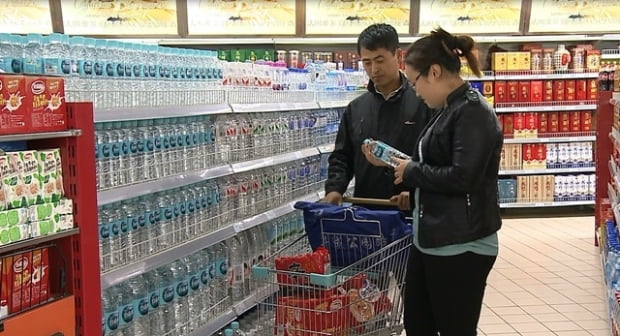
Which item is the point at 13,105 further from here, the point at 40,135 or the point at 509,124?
the point at 509,124

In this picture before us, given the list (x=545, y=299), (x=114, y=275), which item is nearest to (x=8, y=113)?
(x=114, y=275)

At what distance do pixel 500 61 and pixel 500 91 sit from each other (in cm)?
38

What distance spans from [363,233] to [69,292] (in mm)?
1242

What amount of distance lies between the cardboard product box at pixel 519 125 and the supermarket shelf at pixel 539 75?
48cm

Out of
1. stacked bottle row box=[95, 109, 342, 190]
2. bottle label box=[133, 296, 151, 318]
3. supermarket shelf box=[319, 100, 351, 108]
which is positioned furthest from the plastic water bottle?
supermarket shelf box=[319, 100, 351, 108]

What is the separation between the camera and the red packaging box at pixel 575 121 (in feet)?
30.3

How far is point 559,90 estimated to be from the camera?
9.16 meters

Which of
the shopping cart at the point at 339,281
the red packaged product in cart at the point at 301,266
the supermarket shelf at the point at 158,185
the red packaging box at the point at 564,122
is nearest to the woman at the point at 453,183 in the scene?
the shopping cart at the point at 339,281

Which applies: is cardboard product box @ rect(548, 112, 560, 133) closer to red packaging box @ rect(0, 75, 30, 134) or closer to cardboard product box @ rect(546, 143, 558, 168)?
cardboard product box @ rect(546, 143, 558, 168)

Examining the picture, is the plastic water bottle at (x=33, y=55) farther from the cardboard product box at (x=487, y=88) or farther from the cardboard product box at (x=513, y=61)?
the cardboard product box at (x=513, y=61)

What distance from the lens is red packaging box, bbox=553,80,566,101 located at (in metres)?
9.15

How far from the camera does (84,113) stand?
2.71m

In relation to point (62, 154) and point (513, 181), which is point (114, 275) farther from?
point (513, 181)

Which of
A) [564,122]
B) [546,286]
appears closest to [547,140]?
[564,122]
